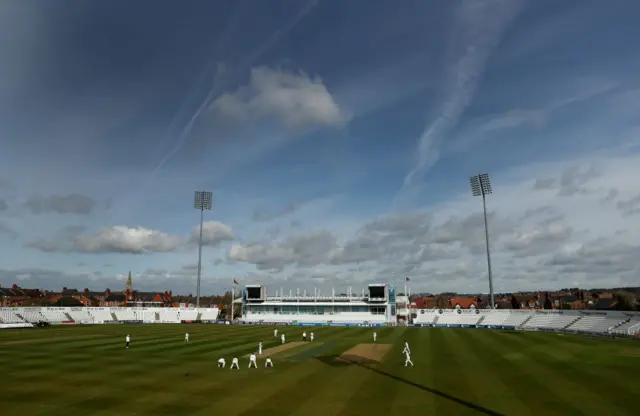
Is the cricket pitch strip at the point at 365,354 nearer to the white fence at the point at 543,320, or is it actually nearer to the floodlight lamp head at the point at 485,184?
the white fence at the point at 543,320

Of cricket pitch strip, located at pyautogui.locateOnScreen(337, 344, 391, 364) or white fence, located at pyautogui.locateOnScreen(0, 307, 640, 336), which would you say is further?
white fence, located at pyautogui.locateOnScreen(0, 307, 640, 336)

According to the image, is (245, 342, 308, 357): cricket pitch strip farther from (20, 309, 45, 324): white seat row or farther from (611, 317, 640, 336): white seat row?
(20, 309, 45, 324): white seat row

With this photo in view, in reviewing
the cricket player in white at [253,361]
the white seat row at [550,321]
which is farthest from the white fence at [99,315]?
the white seat row at [550,321]

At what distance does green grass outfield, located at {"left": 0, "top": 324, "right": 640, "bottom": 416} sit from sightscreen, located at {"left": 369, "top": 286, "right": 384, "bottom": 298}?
66491 mm

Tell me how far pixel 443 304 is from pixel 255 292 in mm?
105952

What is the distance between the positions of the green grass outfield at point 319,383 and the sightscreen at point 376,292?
66491mm

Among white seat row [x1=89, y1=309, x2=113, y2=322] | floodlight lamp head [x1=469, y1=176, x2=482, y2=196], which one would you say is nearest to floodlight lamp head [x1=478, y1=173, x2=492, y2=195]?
floodlight lamp head [x1=469, y1=176, x2=482, y2=196]

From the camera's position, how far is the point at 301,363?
120ft

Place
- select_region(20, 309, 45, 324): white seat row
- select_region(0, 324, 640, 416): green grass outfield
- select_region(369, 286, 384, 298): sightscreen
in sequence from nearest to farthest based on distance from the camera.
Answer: select_region(0, 324, 640, 416): green grass outfield < select_region(20, 309, 45, 324): white seat row < select_region(369, 286, 384, 298): sightscreen

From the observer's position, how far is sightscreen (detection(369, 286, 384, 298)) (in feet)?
366

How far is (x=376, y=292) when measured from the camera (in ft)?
367

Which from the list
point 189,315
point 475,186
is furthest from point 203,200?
point 475,186

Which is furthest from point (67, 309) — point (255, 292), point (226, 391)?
point (226, 391)

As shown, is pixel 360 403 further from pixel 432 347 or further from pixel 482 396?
pixel 432 347
